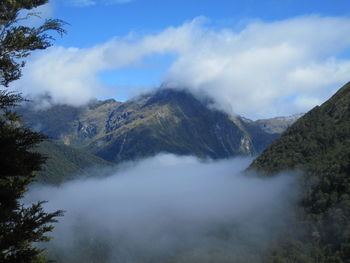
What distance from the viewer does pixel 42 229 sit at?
82.2ft

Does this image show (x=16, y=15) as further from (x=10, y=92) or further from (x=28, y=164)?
(x=28, y=164)

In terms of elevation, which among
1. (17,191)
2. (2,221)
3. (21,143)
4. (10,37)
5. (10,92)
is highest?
(10,37)

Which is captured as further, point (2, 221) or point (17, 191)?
point (17, 191)

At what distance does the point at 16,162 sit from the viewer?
23922mm

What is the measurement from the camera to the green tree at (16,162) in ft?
77.9

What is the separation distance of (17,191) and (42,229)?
2876 mm

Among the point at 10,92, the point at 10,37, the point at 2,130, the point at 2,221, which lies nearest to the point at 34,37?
the point at 10,37

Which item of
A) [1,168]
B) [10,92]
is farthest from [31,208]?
[10,92]

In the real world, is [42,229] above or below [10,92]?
below

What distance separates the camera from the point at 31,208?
24.8 metres

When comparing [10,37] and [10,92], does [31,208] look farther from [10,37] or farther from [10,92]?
[10,37]

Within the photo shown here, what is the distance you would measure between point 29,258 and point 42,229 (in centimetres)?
181

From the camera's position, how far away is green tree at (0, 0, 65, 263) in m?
23.8

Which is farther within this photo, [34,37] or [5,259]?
[34,37]
